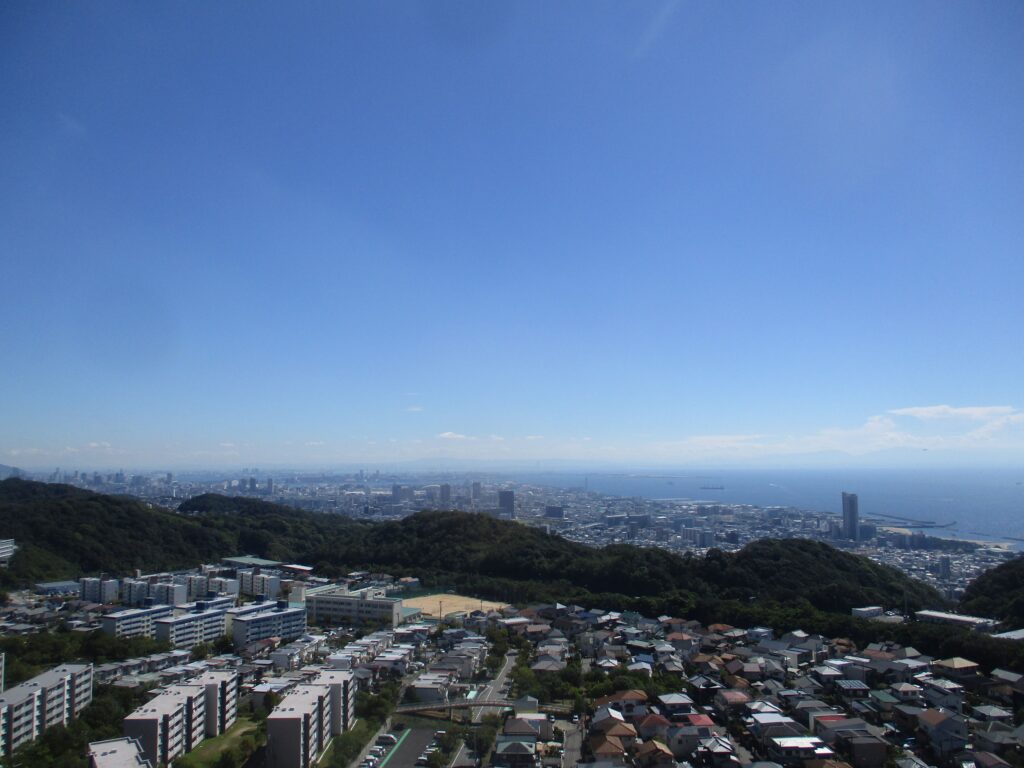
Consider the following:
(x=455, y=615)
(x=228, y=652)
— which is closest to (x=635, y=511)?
(x=455, y=615)

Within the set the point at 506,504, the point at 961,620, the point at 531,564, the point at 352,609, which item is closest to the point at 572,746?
the point at 352,609

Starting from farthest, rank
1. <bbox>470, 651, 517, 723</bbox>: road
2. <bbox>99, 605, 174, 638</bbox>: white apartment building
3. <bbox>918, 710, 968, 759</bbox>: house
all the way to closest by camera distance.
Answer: <bbox>99, 605, 174, 638</bbox>: white apartment building
<bbox>470, 651, 517, 723</bbox>: road
<bbox>918, 710, 968, 759</bbox>: house

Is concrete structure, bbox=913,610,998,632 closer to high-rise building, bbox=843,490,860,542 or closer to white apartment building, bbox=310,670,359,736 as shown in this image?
white apartment building, bbox=310,670,359,736

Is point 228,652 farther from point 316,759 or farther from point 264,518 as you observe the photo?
point 264,518

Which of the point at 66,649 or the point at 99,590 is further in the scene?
the point at 99,590

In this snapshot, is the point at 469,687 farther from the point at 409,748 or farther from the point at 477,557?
the point at 477,557

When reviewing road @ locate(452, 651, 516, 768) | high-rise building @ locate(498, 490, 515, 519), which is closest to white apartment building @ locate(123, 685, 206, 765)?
road @ locate(452, 651, 516, 768)

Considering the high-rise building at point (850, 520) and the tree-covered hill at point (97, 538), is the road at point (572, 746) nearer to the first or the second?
the tree-covered hill at point (97, 538)
